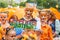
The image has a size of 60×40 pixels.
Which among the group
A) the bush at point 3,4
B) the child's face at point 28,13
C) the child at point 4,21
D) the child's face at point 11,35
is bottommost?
the child's face at point 11,35

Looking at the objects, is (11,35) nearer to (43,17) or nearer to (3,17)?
(3,17)

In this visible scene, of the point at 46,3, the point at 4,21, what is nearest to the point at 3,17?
the point at 4,21

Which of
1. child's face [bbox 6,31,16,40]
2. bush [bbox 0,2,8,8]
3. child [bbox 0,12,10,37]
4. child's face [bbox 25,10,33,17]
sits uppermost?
bush [bbox 0,2,8,8]

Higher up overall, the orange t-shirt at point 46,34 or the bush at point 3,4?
the bush at point 3,4

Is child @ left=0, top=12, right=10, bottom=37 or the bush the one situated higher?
the bush

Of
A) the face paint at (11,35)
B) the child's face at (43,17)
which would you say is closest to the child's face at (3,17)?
the face paint at (11,35)

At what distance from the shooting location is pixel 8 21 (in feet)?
5.09

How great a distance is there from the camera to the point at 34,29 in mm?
1541

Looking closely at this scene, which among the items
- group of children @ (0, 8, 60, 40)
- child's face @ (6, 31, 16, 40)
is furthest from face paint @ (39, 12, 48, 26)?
child's face @ (6, 31, 16, 40)

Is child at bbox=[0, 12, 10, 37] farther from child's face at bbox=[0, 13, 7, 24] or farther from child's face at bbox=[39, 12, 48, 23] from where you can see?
child's face at bbox=[39, 12, 48, 23]

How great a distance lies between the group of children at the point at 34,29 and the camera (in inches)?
60.5

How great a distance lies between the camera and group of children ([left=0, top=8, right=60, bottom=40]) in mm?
1536

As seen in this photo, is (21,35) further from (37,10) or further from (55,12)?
(55,12)

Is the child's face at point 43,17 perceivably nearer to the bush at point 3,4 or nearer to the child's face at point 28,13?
the child's face at point 28,13
